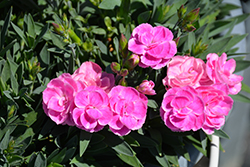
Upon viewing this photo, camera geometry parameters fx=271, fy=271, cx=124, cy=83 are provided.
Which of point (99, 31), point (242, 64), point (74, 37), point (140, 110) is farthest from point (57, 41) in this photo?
point (242, 64)

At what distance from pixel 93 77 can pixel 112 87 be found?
57mm

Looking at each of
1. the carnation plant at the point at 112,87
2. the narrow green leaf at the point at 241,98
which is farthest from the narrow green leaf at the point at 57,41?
the narrow green leaf at the point at 241,98

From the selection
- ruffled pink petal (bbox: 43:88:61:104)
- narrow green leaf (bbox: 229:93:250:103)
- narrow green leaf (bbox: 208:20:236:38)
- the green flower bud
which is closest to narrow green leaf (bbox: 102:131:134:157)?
ruffled pink petal (bbox: 43:88:61:104)

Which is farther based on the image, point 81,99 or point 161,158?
point 161,158

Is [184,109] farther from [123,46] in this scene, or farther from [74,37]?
[74,37]

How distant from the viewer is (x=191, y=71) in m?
0.72

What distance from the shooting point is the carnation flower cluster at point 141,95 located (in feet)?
2.13

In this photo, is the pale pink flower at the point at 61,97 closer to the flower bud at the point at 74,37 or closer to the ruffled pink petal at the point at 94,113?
the ruffled pink petal at the point at 94,113

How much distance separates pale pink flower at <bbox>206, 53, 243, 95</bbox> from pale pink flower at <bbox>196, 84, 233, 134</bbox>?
27 mm

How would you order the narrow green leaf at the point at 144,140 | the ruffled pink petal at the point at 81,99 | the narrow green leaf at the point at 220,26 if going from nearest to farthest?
the ruffled pink petal at the point at 81,99, the narrow green leaf at the point at 144,140, the narrow green leaf at the point at 220,26

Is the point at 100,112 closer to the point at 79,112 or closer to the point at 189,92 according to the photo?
the point at 79,112

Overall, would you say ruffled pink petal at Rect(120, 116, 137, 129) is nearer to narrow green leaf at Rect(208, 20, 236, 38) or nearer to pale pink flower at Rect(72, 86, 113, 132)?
pale pink flower at Rect(72, 86, 113, 132)

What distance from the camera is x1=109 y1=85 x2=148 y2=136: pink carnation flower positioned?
2.14 feet

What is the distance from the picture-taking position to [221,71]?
736 mm
